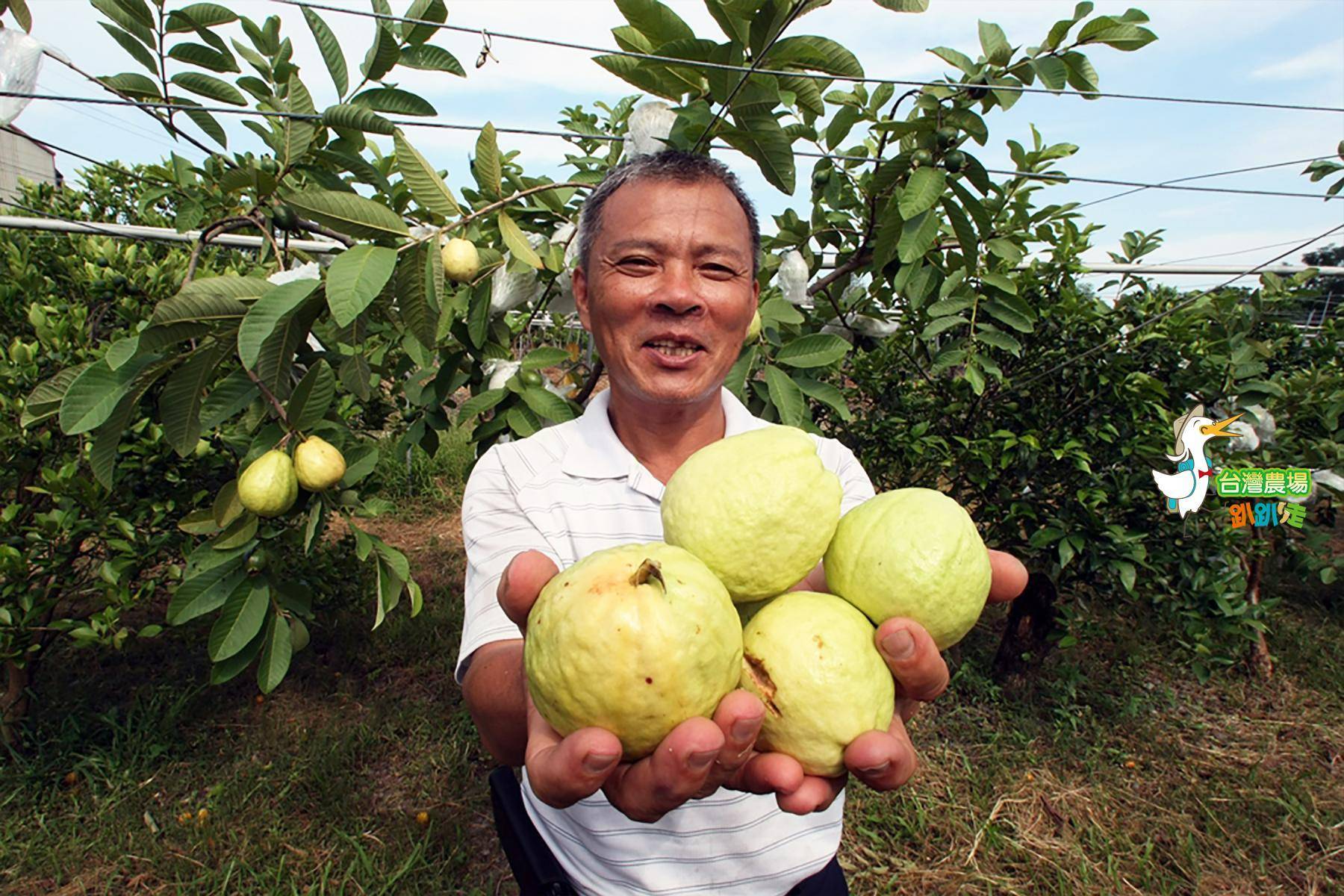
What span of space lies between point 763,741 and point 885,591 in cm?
23

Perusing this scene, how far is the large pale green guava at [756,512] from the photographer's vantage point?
896 mm

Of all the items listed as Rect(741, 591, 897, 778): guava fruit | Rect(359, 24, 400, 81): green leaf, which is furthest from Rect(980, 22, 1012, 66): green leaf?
Rect(741, 591, 897, 778): guava fruit

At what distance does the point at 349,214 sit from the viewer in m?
1.38

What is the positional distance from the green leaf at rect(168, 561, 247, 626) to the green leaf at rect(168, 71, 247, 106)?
41.2 inches

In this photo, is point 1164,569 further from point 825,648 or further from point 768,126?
point 825,648

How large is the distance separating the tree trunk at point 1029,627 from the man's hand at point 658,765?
258cm

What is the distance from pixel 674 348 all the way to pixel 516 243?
61cm

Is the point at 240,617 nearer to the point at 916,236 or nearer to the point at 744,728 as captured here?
the point at 744,728

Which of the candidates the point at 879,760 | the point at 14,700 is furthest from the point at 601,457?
the point at 14,700

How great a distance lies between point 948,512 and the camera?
Result: 3.13 feet

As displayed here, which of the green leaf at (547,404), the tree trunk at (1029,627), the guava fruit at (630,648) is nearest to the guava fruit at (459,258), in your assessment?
the green leaf at (547,404)

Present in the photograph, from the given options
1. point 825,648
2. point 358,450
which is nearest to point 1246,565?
point 825,648

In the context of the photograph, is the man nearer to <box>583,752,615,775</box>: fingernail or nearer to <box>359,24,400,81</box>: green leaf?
<box>583,752,615,775</box>: fingernail

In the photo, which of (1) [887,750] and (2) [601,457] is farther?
(2) [601,457]
